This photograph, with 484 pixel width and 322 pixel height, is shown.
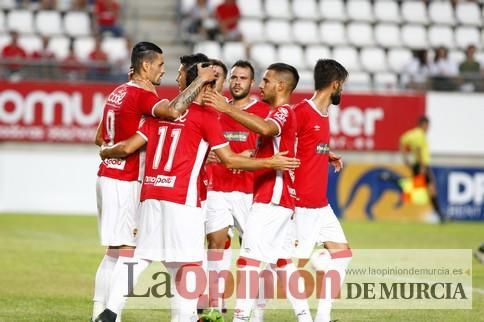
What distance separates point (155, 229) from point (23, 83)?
16484mm

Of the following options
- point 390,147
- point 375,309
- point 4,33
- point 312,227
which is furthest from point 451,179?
point 312,227

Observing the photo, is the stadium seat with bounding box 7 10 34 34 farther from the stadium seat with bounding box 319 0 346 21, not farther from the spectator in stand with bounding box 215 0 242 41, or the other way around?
the stadium seat with bounding box 319 0 346 21

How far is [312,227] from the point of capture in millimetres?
10555

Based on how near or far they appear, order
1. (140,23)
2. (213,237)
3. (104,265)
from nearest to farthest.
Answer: (104,265), (213,237), (140,23)

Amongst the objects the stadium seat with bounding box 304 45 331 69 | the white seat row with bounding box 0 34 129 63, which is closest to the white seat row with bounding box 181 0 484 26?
the stadium seat with bounding box 304 45 331 69

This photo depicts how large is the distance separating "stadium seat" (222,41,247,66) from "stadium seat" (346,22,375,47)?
143 inches

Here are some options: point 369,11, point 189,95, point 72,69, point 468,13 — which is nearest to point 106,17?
point 72,69

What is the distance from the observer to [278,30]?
2981 cm

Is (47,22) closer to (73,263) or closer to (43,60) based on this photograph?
(43,60)

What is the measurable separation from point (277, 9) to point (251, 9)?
2.51 ft

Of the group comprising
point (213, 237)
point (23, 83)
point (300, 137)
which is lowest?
point (213, 237)

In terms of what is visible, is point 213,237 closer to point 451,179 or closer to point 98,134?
point 98,134

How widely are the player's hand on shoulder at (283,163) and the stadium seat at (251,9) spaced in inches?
801

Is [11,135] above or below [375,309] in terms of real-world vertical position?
above
